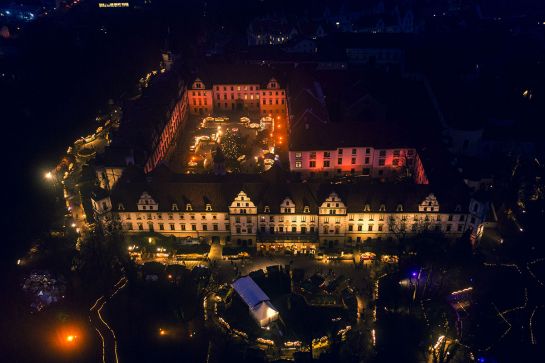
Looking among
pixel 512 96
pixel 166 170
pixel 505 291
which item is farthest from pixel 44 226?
pixel 512 96

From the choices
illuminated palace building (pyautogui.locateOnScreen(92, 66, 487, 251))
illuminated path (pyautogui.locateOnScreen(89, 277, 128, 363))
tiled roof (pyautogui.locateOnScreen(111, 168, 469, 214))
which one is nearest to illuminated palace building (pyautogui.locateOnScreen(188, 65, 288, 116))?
illuminated palace building (pyautogui.locateOnScreen(92, 66, 487, 251))

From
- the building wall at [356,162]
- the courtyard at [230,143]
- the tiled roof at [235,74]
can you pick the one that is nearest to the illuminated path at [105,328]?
the courtyard at [230,143]

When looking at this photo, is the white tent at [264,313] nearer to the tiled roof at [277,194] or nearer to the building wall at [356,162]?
the tiled roof at [277,194]

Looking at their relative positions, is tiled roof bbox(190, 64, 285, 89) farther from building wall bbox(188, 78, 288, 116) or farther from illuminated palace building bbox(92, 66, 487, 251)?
illuminated palace building bbox(92, 66, 487, 251)

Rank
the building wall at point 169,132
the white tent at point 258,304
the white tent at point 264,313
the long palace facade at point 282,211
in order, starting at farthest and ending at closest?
the building wall at point 169,132 → the long palace facade at point 282,211 → the white tent at point 258,304 → the white tent at point 264,313

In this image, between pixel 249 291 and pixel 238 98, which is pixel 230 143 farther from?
pixel 249 291

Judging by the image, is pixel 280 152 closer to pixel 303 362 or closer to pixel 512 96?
pixel 303 362

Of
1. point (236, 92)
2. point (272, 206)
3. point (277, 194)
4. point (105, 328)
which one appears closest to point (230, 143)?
point (236, 92)
